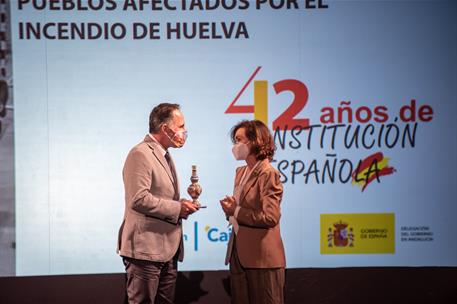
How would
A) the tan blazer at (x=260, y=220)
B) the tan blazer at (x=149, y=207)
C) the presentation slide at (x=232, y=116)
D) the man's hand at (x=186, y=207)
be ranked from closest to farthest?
the tan blazer at (x=260, y=220)
the tan blazer at (x=149, y=207)
the man's hand at (x=186, y=207)
the presentation slide at (x=232, y=116)

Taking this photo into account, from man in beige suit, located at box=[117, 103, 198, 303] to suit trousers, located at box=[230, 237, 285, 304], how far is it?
44 centimetres

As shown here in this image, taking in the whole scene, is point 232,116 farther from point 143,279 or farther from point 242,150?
point 143,279

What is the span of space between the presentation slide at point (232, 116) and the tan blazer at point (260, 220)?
52.2 inches

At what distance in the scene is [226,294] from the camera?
4.79 meters

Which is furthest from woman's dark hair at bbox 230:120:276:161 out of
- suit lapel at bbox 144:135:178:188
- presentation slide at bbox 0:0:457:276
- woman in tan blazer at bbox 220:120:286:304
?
presentation slide at bbox 0:0:457:276

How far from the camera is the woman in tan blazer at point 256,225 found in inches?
131

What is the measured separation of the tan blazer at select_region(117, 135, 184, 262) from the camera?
340 cm

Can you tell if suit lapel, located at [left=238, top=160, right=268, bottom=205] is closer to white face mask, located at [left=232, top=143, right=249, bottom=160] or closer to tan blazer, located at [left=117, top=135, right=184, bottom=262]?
white face mask, located at [left=232, top=143, right=249, bottom=160]

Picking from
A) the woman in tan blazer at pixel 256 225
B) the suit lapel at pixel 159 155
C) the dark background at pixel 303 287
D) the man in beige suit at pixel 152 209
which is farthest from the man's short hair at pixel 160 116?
the dark background at pixel 303 287

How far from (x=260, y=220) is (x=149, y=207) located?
694 mm

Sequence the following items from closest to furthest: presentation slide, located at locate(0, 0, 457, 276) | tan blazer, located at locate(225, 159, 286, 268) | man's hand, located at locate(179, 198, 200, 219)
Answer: tan blazer, located at locate(225, 159, 286, 268) → man's hand, located at locate(179, 198, 200, 219) → presentation slide, located at locate(0, 0, 457, 276)

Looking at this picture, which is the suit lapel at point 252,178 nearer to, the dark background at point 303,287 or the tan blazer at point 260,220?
the tan blazer at point 260,220

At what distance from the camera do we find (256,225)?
3324 millimetres

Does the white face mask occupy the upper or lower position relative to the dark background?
upper
